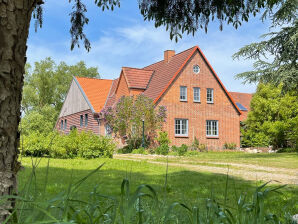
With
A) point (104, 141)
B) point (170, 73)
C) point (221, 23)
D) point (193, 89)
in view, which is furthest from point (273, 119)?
point (221, 23)

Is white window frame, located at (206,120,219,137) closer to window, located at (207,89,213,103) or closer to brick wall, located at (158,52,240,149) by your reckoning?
brick wall, located at (158,52,240,149)

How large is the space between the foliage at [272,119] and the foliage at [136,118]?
8621 mm

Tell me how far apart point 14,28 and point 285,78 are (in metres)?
15.9

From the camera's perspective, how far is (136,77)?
27.8m

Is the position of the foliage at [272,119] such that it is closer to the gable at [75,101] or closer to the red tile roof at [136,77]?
the red tile roof at [136,77]

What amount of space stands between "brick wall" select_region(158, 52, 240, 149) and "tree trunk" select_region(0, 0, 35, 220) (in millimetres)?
22467

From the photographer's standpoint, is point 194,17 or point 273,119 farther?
point 273,119

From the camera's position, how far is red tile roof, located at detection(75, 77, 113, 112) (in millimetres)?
30498

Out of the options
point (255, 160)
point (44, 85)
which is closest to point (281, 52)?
point (255, 160)

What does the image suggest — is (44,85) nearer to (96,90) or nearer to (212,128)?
(96,90)

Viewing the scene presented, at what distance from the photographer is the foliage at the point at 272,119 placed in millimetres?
26750

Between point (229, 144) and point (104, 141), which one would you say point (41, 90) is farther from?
point (104, 141)

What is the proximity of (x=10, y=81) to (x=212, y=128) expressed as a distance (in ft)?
83.2

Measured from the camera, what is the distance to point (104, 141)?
51.7ft
